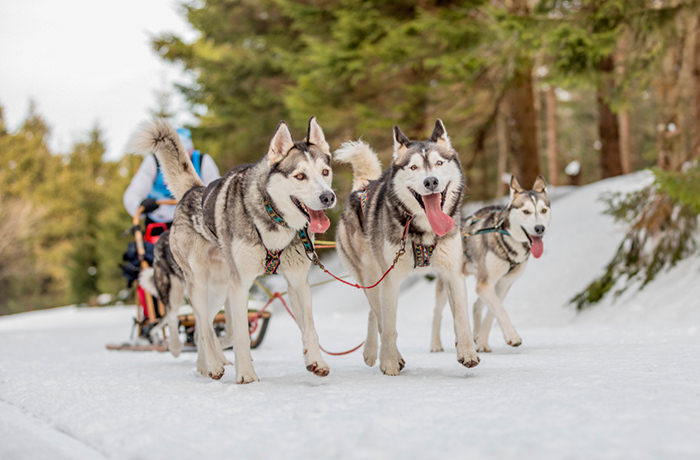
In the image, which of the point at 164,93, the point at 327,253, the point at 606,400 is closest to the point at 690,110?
the point at 606,400

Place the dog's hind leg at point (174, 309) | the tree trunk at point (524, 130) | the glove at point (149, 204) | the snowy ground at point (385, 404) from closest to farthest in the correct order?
the snowy ground at point (385, 404) → the dog's hind leg at point (174, 309) → the glove at point (149, 204) → the tree trunk at point (524, 130)

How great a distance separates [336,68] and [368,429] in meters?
11.8

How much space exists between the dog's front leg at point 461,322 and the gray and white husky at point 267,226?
2.95 ft

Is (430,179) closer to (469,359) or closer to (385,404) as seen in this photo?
(469,359)

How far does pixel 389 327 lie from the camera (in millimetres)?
4676

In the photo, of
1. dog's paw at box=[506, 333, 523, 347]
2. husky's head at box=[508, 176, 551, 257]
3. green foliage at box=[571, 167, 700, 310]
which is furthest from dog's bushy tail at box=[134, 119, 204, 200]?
green foliage at box=[571, 167, 700, 310]

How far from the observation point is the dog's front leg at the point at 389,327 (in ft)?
15.3

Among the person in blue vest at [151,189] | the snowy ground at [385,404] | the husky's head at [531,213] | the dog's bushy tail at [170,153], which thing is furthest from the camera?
the person in blue vest at [151,189]

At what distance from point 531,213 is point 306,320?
105 inches

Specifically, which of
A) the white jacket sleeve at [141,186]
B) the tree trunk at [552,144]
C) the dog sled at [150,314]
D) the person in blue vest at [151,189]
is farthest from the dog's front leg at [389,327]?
the tree trunk at [552,144]

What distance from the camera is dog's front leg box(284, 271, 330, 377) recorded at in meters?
4.33

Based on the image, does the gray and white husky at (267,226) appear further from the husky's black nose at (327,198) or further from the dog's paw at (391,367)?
Answer: the dog's paw at (391,367)

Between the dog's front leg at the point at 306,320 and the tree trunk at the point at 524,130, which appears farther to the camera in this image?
the tree trunk at the point at 524,130

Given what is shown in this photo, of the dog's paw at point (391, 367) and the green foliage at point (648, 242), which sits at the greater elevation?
the green foliage at point (648, 242)
